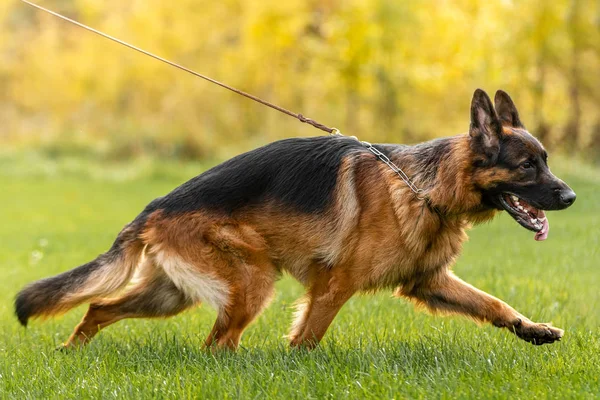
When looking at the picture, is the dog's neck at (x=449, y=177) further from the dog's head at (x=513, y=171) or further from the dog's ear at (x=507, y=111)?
the dog's ear at (x=507, y=111)

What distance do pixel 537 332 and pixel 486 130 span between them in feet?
4.93

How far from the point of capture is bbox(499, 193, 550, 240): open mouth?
546cm

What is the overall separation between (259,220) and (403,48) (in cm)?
2498

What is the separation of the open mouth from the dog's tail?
273cm

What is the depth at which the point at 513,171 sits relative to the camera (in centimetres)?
539

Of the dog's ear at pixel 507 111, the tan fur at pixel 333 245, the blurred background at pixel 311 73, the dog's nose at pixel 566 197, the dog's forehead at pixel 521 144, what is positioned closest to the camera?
the dog's nose at pixel 566 197

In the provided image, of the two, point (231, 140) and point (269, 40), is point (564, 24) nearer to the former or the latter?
point (269, 40)

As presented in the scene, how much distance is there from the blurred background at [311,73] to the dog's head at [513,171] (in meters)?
21.5

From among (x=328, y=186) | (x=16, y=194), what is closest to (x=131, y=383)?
(x=328, y=186)

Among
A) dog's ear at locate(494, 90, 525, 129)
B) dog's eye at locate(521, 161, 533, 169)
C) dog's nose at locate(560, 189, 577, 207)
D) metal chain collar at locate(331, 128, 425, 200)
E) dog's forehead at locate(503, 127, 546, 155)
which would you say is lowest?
metal chain collar at locate(331, 128, 425, 200)

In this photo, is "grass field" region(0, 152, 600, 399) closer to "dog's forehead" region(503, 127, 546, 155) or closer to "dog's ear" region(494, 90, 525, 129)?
"dog's forehead" region(503, 127, 546, 155)

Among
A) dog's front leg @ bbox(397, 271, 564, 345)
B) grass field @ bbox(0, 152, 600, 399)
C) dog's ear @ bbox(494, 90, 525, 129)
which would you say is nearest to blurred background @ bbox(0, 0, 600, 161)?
grass field @ bbox(0, 152, 600, 399)

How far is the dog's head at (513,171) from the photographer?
5336 millimetres

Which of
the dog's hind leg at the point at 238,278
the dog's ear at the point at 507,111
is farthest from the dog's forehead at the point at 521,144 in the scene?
the dog's hind leg at the point at 238,278
